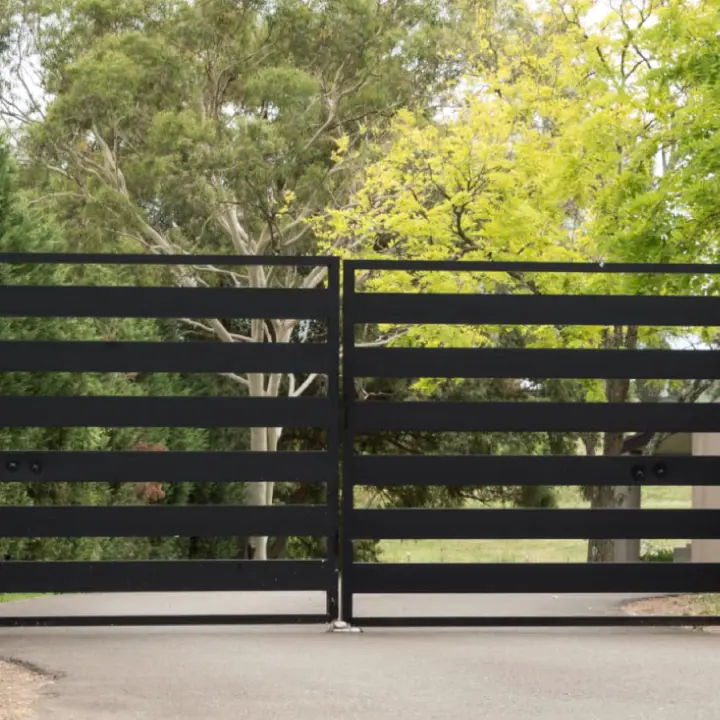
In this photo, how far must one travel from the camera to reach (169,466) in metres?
6.63

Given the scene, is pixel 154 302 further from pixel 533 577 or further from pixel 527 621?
pixel 527 621

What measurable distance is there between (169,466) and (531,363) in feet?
6.49

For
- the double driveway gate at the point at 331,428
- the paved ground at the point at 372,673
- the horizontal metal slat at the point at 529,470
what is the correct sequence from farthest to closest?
the horizontal metal slat at the point at 529,470 → the double driveway gate at the point at 331,428 → the paved ground at the point at 372,673

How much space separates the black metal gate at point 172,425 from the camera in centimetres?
656

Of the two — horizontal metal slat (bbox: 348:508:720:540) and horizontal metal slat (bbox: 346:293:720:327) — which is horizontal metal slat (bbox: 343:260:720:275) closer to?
horizontal metal slat (bbox: 346:293:720:327)

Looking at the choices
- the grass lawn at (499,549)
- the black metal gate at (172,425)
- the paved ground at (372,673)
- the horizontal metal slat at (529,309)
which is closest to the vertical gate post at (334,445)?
the black metal gate at (172,425)

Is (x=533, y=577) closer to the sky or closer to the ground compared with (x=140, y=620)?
closer to the sky

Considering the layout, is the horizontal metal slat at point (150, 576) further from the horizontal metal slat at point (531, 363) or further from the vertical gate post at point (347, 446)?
the horizontal metal slat at point (531, 363)

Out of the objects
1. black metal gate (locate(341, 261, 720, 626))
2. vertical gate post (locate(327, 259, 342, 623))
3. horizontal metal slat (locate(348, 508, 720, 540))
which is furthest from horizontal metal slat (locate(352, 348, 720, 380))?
horizontal metal slat (locate(348, 508, 720, 540))

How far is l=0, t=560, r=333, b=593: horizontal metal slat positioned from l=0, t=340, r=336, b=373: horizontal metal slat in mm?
999

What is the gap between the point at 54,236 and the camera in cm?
1360

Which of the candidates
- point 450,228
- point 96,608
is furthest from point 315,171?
point 96,608

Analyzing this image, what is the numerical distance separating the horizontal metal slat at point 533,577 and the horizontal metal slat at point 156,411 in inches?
34.2

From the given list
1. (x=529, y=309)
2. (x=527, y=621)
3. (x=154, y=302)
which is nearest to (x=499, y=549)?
A: (x=527, y=621)
